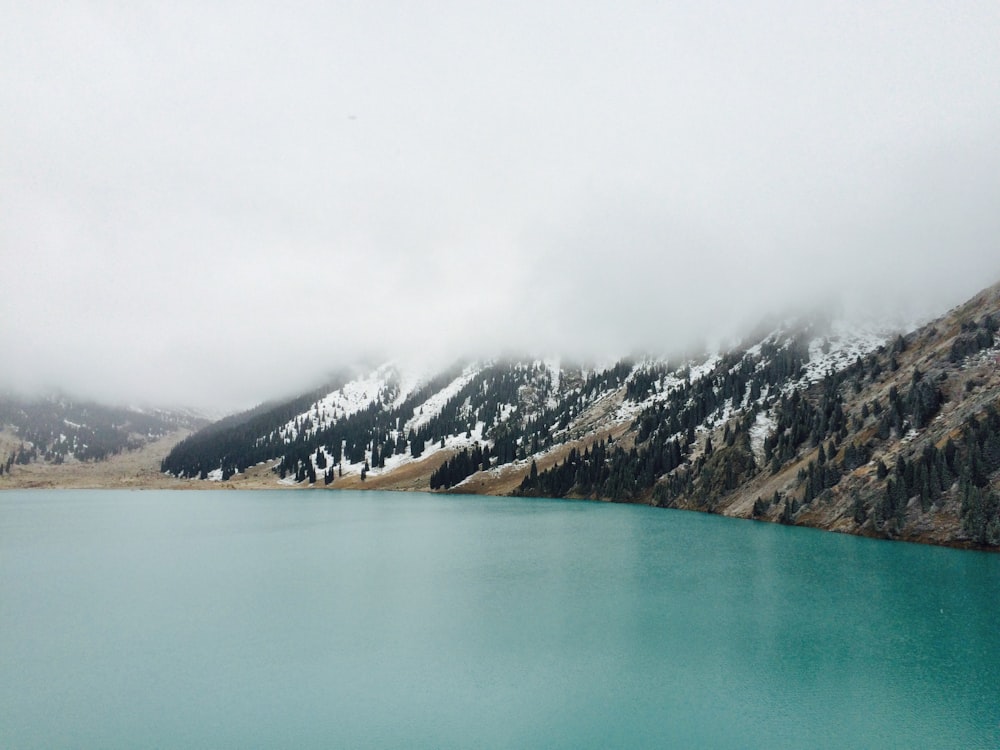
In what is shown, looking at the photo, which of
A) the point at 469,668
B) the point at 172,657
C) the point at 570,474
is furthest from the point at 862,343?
the point at 172,657

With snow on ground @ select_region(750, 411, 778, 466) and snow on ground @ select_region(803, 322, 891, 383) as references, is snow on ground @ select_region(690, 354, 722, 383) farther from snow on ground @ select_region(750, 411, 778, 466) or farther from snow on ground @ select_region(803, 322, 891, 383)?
snow on ground @ select_region(750, 411, 778, 466)

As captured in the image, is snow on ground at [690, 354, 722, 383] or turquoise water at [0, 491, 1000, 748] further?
snow on ground at [690, 354, 722, 383]

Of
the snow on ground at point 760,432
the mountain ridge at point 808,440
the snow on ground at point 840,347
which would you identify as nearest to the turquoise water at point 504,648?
the mountain ridge at point 808,440

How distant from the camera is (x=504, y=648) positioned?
93.7 feet

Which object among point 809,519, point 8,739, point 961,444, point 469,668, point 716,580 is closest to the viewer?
point 8,739

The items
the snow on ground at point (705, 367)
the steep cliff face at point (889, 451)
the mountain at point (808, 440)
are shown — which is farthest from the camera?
the snow on ground at point (705, 367)

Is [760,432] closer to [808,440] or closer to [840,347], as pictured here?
[808,440]

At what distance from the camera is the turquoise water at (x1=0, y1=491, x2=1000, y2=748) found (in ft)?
67.1

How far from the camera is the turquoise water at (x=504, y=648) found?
2045cm

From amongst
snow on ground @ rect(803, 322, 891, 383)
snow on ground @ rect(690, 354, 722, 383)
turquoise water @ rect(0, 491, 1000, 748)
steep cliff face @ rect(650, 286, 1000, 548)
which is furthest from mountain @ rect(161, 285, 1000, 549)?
turquoise water @ rect(0, 491, 1000, 748)

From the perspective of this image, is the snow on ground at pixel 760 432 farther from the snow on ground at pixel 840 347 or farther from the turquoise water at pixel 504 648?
the turquoise water at pixel 504 648

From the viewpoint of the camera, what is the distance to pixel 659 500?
120250 mm

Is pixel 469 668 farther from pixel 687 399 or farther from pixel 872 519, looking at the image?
pixel 687 399

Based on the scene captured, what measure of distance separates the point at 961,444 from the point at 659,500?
6215 cm
